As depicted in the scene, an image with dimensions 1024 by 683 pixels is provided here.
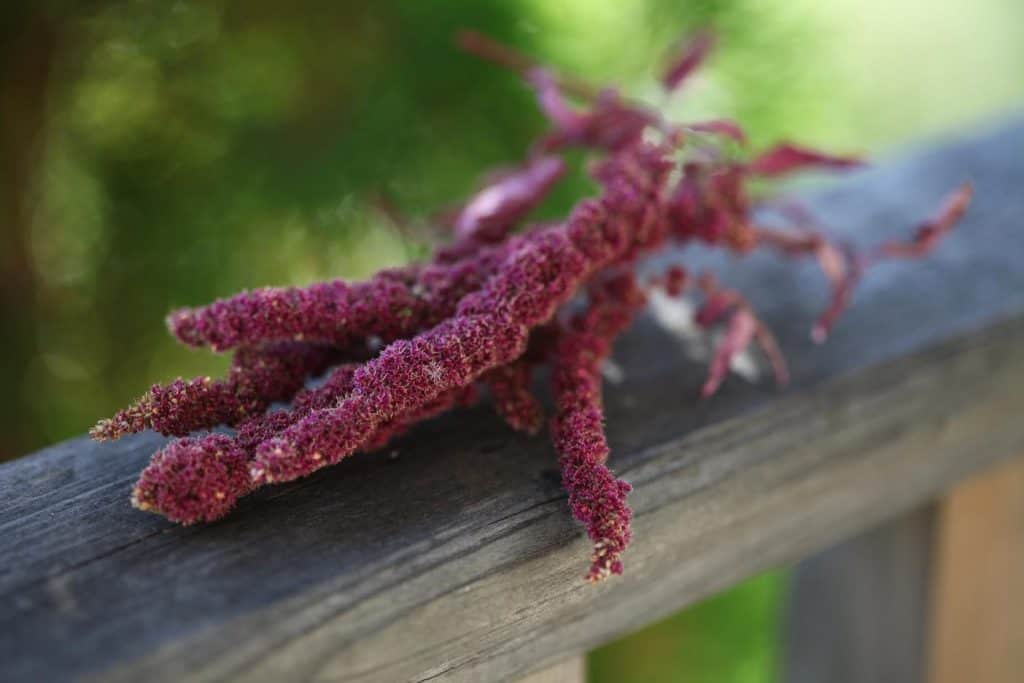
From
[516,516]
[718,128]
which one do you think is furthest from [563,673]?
[718,128]

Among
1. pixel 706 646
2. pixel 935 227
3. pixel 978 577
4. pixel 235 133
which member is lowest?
pixel 978 577

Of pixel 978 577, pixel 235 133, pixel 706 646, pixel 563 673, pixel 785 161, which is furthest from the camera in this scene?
pixel 706 646

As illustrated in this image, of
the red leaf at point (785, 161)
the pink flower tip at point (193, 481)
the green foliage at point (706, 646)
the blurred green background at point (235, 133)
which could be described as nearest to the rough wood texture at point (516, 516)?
the pink flower tip at point (193, 481)

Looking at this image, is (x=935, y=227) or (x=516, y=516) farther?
(x=935, y=227)

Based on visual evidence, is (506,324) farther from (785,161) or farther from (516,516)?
(785,161)

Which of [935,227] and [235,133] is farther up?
[235,133]

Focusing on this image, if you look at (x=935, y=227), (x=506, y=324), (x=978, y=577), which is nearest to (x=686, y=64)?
(x=935, y=227)

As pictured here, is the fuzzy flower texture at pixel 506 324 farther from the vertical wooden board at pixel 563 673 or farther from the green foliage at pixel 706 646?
the green foliage at pixel 706 646

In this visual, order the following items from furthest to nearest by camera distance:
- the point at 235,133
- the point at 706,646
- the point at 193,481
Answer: the point at 706,646 → the point at 235,133 → the point at 193,481
